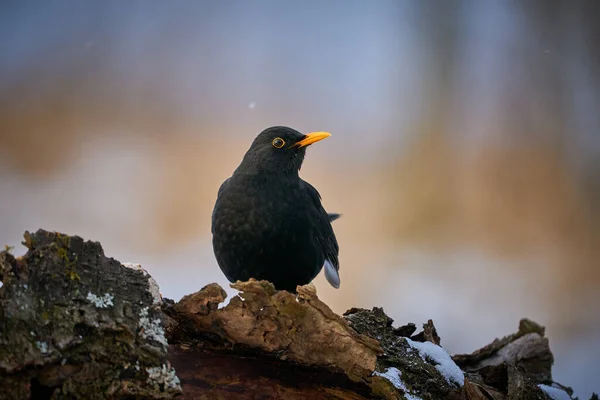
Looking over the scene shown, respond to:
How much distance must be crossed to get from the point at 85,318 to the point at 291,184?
251 centimetres

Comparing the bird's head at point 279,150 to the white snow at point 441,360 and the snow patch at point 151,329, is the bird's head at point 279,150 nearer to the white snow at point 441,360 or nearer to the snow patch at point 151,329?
the white snow at point 441,360

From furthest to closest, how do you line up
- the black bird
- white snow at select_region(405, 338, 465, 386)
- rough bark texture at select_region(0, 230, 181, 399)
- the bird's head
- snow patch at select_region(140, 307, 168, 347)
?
the bird's head, the black bird, white snow at select_region(405, 338, 465, 386), snow patch at select_region(140, 307, 168, 347), rough bark texture at select_region(0, 230, 181, 399)

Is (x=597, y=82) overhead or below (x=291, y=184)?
overhead

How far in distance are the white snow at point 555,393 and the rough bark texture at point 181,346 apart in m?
0.19

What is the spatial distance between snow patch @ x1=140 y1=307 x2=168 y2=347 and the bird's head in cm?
226

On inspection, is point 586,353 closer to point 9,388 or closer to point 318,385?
point 318,385

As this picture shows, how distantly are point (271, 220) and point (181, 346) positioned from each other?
70.5 inches

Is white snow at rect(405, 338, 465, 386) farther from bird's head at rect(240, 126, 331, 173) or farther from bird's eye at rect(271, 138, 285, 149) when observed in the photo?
bird's eye at rect(271, 138, 285, 149)

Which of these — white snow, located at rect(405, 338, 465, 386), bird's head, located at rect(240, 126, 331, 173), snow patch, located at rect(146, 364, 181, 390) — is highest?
bird's head, located at rect(240, 126, 331, 173)

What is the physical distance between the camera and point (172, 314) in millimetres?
2582

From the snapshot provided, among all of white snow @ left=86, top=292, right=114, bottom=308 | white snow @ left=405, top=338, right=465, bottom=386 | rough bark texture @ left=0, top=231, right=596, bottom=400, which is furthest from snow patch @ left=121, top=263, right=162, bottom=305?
white snow @ left=405, top=338, right=465, bottom=386

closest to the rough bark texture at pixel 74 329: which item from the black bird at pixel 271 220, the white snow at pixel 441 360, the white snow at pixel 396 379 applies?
the white snow at pixel 396 379

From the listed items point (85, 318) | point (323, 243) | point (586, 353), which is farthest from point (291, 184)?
point (586, 353)

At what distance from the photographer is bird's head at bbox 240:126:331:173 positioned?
15.1 ft
